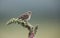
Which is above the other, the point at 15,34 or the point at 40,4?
the point at 40,4

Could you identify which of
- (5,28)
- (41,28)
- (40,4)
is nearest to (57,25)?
(41,28)

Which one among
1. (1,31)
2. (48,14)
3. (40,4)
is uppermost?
(40,4)

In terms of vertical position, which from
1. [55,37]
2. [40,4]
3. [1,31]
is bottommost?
[55,37]

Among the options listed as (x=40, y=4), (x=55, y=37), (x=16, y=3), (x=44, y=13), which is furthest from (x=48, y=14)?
(x=16, y=3)

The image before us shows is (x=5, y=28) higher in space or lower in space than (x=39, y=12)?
lower

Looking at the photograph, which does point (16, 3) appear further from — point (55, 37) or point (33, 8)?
point (55, 37)

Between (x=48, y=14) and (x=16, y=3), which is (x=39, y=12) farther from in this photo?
(x=16, y=3)
